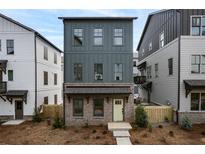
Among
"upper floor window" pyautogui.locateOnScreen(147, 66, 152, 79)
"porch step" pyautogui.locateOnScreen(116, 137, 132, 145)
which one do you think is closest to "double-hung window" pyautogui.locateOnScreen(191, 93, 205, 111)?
"porch step" pyautogui.locateOnScreen(116, 137, 132, 145)

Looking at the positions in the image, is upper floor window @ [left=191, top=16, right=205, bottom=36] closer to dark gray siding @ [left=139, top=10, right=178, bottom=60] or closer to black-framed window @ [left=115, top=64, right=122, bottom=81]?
dark gray siding @ [left=139, top=10, right=178, bottom=60]

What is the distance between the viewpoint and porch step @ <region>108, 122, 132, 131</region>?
1495 cm

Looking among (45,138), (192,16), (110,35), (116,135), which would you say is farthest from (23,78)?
(192,16)

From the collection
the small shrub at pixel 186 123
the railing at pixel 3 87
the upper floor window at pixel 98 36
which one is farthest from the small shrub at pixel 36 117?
the small shrub at pixel 186 123

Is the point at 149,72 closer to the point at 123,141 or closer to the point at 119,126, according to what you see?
the point at 119,126

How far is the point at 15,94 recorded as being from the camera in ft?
61.2

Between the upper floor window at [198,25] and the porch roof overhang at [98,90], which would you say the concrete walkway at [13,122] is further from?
the upper floor window at [198,25]

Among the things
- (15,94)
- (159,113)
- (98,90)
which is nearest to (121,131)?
(98,90)

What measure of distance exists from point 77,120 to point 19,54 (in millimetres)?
9369

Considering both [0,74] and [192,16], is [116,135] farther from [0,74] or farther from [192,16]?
[0,74]

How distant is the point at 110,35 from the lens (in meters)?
A: 17.0

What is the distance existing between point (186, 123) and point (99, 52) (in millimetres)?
9757

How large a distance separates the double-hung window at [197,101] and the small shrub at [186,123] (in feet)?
5.32

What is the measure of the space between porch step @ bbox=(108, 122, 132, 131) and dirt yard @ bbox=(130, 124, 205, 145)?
0.64 meters
